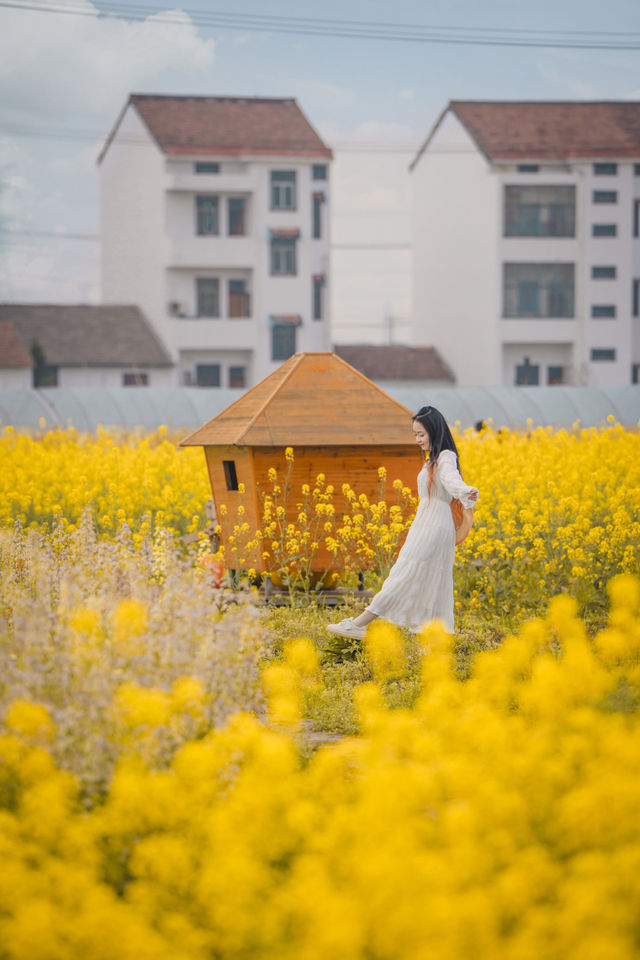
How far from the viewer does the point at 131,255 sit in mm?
49250

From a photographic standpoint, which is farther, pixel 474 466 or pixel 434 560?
pixel 474 466

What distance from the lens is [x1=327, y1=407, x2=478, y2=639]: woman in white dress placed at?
7.20m

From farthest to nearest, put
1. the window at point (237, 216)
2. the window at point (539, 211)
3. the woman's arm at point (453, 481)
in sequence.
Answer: the window at point (237, 216), the window at point (539, 211), the woman's arm at point (453, 481)

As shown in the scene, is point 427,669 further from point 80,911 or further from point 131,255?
point 131,255

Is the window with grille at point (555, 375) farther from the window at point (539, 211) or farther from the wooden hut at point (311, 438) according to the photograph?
the wooden hut at point (311, 438)

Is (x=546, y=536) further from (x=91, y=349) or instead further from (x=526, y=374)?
(x=526, y=374)

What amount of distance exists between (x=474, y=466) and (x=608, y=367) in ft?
117

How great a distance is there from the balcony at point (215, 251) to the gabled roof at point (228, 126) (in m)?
3.20

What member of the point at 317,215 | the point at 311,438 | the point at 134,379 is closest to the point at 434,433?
the point at 311,438

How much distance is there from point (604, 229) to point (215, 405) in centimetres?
2128

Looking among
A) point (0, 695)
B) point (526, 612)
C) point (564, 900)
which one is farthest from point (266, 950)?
point (526, 612)

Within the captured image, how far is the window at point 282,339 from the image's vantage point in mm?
46656

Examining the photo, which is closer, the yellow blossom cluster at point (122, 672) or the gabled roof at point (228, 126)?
the yellow blossom cluster at point (122, 672)

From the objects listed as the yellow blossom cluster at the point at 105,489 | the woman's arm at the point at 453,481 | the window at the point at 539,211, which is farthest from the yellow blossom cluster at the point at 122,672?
the window at the point at 539,211
